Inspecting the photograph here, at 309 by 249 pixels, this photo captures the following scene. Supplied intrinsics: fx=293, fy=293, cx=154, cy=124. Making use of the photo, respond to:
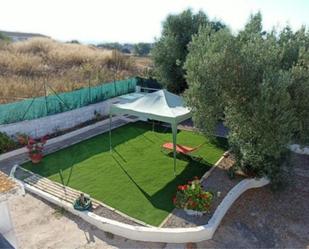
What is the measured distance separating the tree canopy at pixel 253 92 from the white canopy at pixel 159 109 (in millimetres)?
1165

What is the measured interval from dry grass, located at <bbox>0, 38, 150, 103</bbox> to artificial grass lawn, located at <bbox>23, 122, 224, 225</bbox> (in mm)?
5925

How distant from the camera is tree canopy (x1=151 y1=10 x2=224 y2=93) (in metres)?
18.6

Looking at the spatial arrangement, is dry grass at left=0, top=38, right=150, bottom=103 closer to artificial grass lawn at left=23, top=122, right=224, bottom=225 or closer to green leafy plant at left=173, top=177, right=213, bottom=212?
artificial grass lawn at left=23, top=122, right=224, bottom=225

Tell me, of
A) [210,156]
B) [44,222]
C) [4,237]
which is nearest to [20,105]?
[44,222]

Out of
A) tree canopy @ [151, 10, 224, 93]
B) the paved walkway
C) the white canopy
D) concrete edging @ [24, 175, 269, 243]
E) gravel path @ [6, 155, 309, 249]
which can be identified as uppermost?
tree canopy @ [151, 10, 224, 93]

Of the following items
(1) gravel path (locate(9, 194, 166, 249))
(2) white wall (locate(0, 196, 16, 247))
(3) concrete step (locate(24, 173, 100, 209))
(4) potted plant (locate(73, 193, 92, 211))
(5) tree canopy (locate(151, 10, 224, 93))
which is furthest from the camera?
(5) tree canopy (locate(151, 10, 224, 93))

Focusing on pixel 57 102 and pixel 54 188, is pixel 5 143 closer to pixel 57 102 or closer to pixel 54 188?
pixel 57 102

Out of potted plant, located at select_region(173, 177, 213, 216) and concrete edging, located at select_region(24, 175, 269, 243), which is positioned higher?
potted plant, located at select_region(173, 177, 213, 216)

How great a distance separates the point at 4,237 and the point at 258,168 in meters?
8.47

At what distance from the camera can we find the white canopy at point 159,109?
440 inches

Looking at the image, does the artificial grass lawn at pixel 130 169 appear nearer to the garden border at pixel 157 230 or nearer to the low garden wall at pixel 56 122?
the garden border at pixel 157 230

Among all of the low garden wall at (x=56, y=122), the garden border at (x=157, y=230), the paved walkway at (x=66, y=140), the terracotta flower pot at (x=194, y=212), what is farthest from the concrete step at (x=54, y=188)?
the low garden wall at (x=56, y=122)

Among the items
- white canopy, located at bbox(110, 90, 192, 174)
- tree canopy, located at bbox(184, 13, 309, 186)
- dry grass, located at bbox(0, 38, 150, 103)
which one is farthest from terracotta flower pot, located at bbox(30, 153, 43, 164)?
tree canopy, located at bbox(184, 13, 309, 186)

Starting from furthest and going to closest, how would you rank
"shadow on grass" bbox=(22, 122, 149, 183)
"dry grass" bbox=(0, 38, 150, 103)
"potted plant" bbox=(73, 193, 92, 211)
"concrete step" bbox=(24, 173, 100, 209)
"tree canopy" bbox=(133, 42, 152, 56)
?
1. "tree canopy" bbox=(133, 42, 152, 56)
2. "dry grass" bbox=(0, 38, 150, 103)
3. "shadow on grass" bbox=(22, 122, 149, 183)
4. "concrete step" bbox=(24, 173, 100, 209)
5. "potted plant" bbox=(73, 193, 92, 211)
